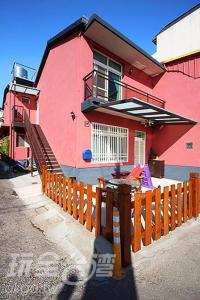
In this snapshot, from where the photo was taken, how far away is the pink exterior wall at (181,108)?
10567 mm

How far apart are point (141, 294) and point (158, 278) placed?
44cm

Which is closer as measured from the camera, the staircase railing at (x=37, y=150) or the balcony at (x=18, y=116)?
the staircase railing at (x=37, y=150)

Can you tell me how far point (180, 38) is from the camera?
554 inches

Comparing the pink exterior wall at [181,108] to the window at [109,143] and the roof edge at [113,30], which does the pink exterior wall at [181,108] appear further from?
the window at [109,143]

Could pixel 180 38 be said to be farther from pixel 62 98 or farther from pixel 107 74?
pixel 62 98

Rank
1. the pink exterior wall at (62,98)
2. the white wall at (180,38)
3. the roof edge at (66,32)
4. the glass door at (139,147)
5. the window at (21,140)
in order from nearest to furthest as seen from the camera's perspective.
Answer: the roof edge at (66,32), the pink exterior wall at (62,98), the glass door at (139,147), the white wall at (180,38), the window at (21,140)

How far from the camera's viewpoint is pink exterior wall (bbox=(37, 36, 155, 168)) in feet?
30.0

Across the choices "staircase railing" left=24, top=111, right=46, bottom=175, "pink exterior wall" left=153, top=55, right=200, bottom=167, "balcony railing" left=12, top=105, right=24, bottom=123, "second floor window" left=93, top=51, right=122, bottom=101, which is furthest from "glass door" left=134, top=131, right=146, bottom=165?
"balcony railing" left=12, top=105, right=24, bottom=123

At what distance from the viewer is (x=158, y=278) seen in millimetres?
2812

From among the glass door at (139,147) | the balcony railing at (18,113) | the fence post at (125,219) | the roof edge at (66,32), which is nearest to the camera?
the fence post at (125,219)

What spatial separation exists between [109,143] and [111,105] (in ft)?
8.97

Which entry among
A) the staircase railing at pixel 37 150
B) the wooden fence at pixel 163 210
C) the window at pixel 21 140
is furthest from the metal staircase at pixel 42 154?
the wooden fence at pixel 163 210

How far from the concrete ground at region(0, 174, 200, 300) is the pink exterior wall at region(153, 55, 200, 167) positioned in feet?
22.0

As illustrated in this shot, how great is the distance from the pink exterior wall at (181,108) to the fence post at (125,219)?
8764mm
